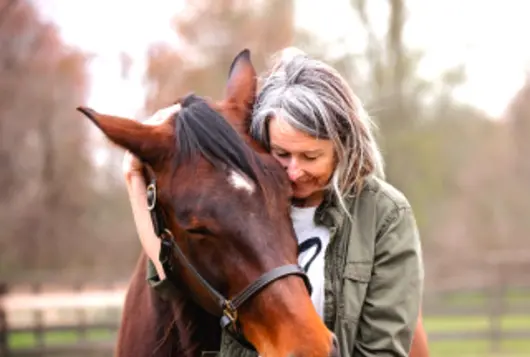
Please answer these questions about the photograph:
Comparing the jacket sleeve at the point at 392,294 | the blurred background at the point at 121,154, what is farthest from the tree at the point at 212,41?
the jacket sleeve at the point at 392,294

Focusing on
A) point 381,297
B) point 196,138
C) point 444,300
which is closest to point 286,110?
point 196,138

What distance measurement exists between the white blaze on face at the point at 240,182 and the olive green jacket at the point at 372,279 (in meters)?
0.35

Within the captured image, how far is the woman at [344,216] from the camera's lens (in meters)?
2.21

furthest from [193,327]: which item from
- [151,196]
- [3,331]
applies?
[3,331]

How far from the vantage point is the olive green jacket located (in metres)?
2.21

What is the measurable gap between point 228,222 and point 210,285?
0.74 feet

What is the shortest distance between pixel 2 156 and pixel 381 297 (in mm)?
11005

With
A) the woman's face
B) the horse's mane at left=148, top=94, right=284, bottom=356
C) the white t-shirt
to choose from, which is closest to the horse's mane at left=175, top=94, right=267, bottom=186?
the horse's mane at left=148, top=94, right=284, bottom=356

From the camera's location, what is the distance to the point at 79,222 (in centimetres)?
1372

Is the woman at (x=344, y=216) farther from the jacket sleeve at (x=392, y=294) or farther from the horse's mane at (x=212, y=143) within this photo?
the horse's mane at (x=212, y=143)

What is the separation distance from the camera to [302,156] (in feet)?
7.36

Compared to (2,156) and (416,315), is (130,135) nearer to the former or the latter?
(416,315)

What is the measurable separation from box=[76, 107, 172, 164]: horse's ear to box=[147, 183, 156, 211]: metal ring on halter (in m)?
0.08

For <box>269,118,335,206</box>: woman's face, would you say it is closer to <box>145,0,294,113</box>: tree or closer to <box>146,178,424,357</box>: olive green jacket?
<box>146,178,424,357</box>: olive green jacket
